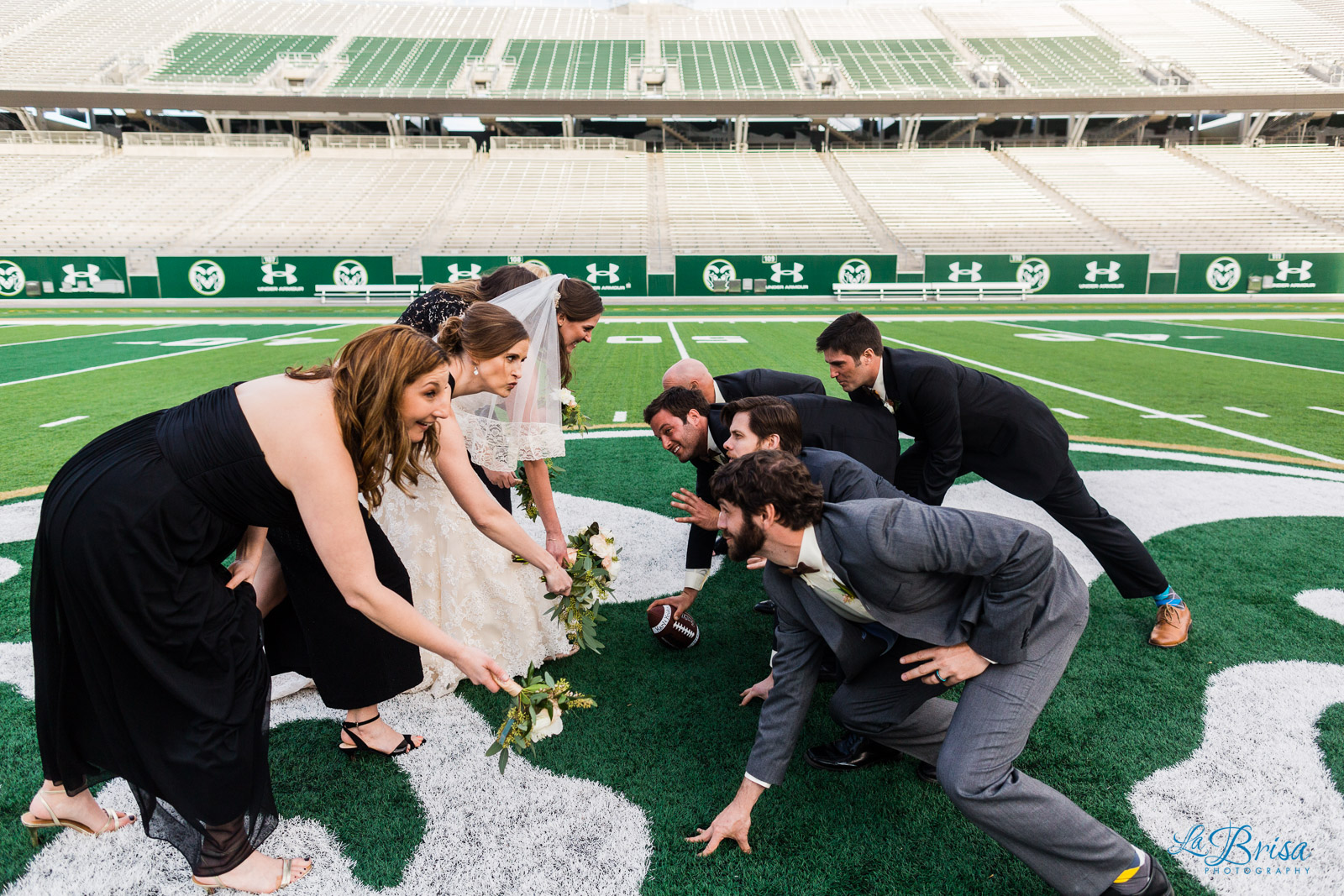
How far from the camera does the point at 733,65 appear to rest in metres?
47.7

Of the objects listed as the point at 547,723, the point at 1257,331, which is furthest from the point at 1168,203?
the point at 547,723

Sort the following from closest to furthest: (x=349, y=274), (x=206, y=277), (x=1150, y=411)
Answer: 1. (x=1150, y=411)
2. (x=206, y=277)
3. (x=349, y=274)

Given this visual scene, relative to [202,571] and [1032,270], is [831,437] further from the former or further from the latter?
[1032,270]

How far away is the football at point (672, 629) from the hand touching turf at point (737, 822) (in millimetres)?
1306

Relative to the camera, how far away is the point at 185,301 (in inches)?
1050

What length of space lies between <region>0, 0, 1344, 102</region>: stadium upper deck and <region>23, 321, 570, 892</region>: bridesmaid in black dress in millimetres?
44479

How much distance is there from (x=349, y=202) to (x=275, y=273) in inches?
421

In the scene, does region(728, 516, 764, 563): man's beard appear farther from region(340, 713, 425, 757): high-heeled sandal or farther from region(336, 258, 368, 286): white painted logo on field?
region(336, 258, 368, 286): white painted logo on field

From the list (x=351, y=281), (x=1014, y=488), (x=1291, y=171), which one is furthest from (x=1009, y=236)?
(x=1014, y=488)

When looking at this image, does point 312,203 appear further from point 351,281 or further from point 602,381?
point 602,381

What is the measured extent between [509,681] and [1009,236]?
36.6 metres

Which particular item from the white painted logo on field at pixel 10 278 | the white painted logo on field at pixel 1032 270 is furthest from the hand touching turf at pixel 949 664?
the white painted logo on field at pixel 10 278

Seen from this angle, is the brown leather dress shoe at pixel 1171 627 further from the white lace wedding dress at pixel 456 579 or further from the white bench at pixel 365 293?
the white bench at pixel 365 293

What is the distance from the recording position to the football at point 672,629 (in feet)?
12.2
